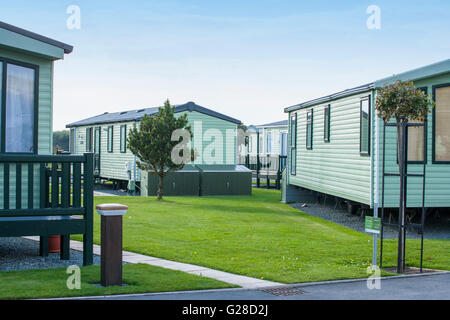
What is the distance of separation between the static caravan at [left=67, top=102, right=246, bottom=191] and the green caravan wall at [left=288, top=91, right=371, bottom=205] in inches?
210

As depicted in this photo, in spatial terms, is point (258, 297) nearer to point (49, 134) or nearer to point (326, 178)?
point (49, 134)

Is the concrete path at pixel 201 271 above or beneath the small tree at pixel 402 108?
beneath

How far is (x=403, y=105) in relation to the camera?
7.77m

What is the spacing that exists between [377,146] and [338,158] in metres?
2.69

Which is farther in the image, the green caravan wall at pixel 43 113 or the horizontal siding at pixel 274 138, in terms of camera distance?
the horizontal siding at pixel 274 138

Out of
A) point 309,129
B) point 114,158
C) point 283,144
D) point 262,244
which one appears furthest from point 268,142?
point 262,244

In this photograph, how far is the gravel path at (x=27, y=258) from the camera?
24.4ft

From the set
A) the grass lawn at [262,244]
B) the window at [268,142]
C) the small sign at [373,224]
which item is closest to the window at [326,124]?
the grass lawn at [262,244]

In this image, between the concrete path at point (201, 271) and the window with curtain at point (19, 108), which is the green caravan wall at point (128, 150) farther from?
the concrete path at point (201, 271)

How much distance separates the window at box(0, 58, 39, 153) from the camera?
812 centimetres

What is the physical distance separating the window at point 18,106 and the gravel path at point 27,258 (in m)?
1.64

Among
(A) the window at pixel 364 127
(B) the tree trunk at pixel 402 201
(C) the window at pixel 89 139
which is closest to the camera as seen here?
(B) the tree trunk at pixel 402 201

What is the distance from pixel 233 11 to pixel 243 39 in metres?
2.70
